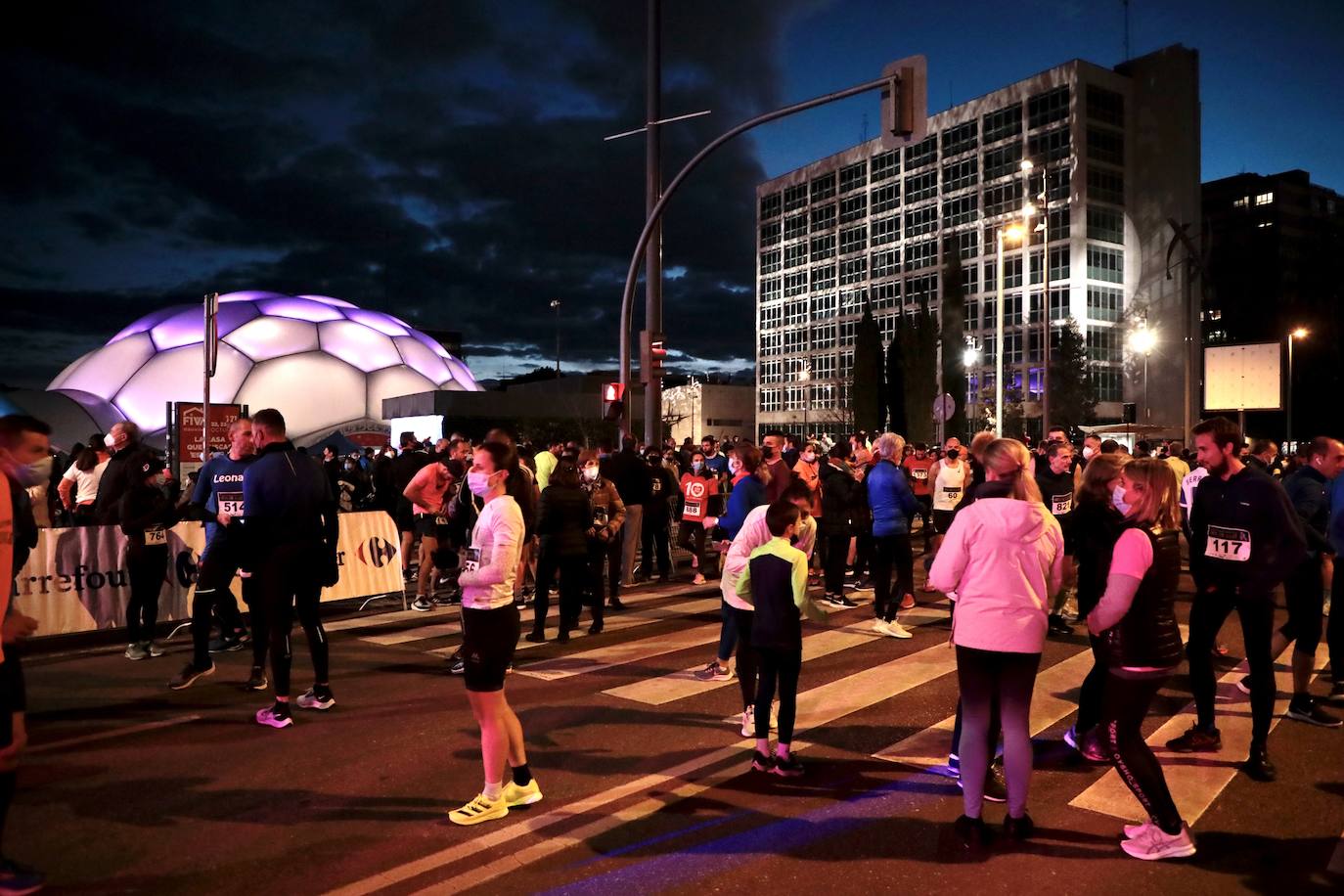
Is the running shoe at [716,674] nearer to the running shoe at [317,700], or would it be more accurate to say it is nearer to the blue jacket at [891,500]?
the blue jacket at [891,500]

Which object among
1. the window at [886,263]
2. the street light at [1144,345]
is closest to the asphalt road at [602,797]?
the street light at [1144,345]

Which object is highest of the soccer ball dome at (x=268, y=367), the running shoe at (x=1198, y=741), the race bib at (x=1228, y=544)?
the soccer ball dome at (x=268, y=367)

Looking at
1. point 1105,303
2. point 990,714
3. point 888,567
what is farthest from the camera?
point 1105,303

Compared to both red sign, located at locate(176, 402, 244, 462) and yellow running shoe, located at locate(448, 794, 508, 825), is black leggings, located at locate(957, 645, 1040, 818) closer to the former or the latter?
yellow running shoe, located at locate(448, 794, 508, 825)

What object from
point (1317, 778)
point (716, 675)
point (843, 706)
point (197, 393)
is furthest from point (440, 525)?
point (197, 393)

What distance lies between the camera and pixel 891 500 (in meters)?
9.50

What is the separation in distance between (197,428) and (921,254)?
253 ft

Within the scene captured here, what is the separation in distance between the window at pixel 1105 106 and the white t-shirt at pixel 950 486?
69777mm

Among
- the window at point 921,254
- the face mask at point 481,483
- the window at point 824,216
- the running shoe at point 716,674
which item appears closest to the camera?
the face mask at point 481,483

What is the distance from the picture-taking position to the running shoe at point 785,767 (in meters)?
5.46

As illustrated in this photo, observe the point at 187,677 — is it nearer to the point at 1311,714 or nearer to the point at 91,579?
the point at 91,579

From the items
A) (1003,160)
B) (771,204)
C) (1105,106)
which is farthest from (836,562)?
(771,204)

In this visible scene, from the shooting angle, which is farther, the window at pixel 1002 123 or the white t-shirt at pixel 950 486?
the window at pixel 1002 123

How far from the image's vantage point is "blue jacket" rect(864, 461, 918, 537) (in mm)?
9461
